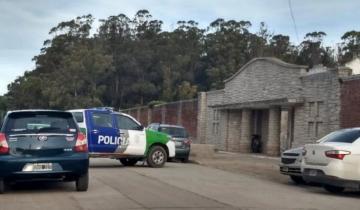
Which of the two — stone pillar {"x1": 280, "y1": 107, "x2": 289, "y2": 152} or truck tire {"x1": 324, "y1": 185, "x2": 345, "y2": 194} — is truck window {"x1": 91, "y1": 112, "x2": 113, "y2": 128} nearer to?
truck tire {"x1": 324, "y1": 185, "x2": 345, "y2": 194}

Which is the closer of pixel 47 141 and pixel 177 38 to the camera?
pixel 47 141

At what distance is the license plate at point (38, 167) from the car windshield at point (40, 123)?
680mm

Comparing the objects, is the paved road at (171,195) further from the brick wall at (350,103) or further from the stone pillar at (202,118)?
the stone pillar at (202,118)

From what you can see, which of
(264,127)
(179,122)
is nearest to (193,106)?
(179,122)

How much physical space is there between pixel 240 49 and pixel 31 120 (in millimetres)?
60387

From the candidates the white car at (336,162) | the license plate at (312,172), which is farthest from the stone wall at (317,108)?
the license plate at (312,172)

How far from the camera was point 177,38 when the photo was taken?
8412 cm

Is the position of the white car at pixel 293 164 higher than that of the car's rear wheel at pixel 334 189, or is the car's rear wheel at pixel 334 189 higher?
the white car at pixel 293 164

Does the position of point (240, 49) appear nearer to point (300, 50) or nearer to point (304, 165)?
point (300, 50)

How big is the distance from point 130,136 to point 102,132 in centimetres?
100

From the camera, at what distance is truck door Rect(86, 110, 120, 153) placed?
67.2 ft

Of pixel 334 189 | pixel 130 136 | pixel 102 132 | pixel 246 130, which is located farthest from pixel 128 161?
pixel 246 130

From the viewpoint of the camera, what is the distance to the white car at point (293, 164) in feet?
56.1

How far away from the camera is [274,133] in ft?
108
